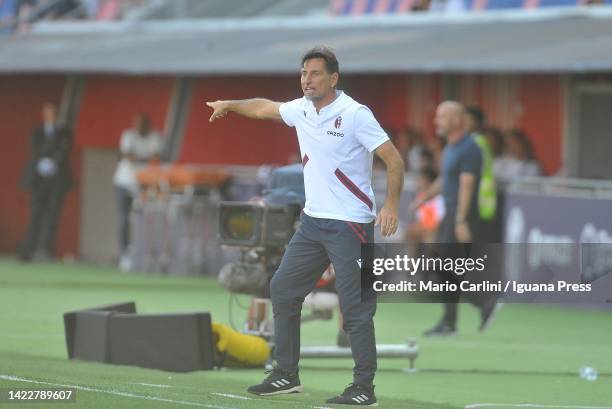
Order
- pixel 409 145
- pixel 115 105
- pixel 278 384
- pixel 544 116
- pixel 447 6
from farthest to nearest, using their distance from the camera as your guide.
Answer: pixel 115 105 < pixel 447 6 < pixel 544 116 < pixel 409 145 < pixel 278 384

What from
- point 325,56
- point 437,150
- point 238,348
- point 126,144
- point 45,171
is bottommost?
point 238,348

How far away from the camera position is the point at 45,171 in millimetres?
25781

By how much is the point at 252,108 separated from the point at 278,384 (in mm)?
1678

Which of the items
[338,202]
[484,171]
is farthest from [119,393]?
[484,171]

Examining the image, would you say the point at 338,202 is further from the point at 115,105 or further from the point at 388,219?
the point at 115,105

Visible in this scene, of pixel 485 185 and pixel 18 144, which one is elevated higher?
pixel 18 144

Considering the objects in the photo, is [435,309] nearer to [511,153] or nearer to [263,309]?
[511,153]

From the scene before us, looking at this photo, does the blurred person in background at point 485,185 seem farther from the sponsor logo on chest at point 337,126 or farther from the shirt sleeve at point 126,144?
the shirt sleeve at point 126,144

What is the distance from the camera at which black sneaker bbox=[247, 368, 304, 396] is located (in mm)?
10164

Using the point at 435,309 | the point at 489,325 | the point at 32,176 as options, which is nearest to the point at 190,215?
the point at 32,176

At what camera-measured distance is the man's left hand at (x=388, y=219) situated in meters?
9.59

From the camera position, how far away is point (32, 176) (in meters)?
25.8

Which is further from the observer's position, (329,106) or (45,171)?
(45,171)

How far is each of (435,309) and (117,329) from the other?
769 centimetres
